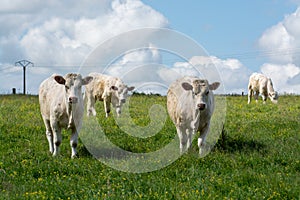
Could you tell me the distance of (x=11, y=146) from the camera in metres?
14.9

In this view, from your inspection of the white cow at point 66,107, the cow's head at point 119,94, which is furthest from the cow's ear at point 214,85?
the cow's head at point 119,94

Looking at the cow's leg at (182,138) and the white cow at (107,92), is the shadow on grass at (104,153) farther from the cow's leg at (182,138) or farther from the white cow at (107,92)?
the white cow at (107,92)

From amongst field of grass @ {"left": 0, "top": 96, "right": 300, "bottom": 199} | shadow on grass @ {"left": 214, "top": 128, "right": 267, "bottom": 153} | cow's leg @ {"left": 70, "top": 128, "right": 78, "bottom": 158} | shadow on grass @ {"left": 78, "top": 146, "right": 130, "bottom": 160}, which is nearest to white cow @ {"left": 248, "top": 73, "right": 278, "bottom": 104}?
field of grass @ {"left": 0, "top": 96, "right": 300, "bottom": 199}

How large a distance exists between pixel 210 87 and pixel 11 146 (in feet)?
19.4

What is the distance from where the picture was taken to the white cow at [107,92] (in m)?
23.5

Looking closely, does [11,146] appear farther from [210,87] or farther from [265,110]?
[265,110]

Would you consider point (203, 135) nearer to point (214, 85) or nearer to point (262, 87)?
point (214, 85)

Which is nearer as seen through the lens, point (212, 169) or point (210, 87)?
point (212, 169)

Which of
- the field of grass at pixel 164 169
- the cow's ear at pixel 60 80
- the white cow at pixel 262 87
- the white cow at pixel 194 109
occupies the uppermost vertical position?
the white cow at pixel 262 87

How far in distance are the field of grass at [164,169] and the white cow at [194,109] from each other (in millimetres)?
540

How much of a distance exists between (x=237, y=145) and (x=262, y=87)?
21.4 meters

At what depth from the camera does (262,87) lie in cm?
3494

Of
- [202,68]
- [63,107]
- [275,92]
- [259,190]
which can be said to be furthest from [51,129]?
[275,92]

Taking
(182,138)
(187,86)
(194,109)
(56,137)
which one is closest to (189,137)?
(182,138)
